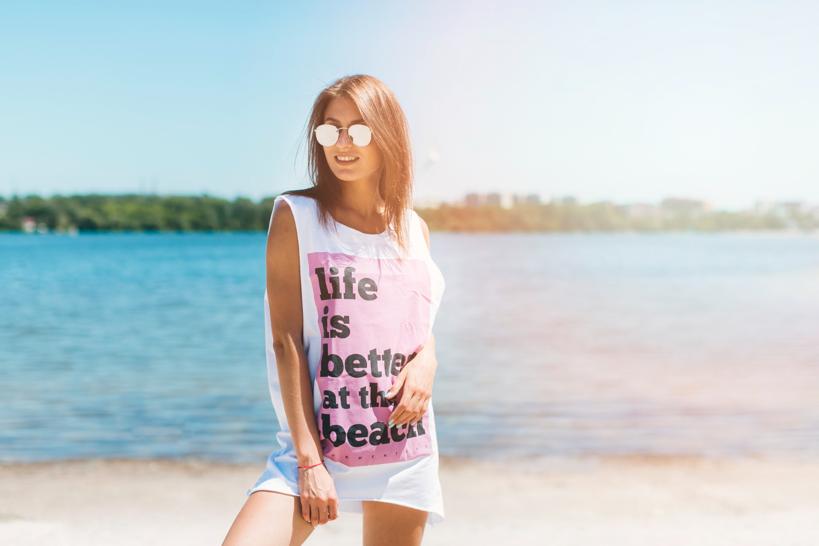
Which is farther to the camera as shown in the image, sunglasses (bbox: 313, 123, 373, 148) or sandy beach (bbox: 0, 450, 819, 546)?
sandy beach (bbox: 0, 450, 819, 546)

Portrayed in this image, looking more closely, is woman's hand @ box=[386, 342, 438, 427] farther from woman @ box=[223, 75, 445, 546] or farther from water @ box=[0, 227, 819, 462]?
water @ box=[0, 227, 819, 462]

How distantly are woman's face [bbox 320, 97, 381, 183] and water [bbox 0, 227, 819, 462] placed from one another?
490 cm

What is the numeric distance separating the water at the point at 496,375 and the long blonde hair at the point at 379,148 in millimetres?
4787

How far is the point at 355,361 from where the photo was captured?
2.00 m

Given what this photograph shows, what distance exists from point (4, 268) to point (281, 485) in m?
58.7

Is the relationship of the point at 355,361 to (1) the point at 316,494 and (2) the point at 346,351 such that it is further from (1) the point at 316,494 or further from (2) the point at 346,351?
(1) the point at 316,494

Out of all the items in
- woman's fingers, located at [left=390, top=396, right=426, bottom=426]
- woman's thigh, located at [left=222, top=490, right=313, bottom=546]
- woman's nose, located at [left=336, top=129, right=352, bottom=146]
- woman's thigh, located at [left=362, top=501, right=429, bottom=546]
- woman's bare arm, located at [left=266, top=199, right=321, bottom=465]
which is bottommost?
woman's thigh, located at [left=362, top=501, right=429, bottom=546]

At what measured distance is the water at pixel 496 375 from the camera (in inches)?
292

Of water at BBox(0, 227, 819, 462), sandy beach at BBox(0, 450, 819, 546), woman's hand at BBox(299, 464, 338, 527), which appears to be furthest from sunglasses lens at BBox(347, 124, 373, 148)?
water at BBox(0, 227, 819, 462)

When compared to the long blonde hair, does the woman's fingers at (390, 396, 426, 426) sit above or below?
below

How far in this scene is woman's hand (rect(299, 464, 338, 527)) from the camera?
1.95 m

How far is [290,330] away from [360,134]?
494mm

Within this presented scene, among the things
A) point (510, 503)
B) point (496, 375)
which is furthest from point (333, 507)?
point (496, 375)

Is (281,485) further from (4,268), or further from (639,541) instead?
(4,268)
